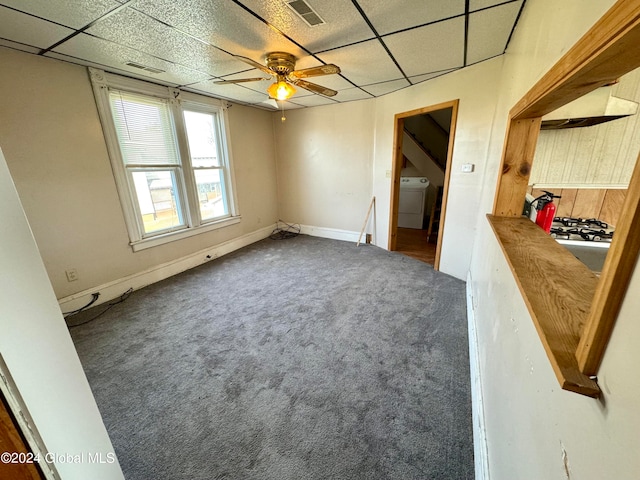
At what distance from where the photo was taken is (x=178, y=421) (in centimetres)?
146

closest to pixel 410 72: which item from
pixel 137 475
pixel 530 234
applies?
pixel 530 234

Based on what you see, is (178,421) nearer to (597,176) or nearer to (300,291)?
(300,291)

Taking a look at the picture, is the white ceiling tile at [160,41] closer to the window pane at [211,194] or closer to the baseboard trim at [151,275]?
the window pane at [211,194]

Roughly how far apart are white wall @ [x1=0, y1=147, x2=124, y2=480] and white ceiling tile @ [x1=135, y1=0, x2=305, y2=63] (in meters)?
1.46

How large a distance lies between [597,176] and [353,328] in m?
2.45

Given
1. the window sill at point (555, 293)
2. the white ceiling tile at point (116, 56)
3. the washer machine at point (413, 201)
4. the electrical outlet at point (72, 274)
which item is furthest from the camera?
the washer machine at point (413, 201)

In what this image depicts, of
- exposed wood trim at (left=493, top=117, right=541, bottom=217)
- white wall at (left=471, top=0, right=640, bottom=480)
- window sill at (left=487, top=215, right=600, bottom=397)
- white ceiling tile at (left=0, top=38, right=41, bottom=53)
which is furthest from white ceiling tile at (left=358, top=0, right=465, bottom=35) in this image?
white ceiling tile at (left=0, top=38, right=41, bottom=53)

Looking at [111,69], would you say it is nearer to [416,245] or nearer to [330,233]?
[330,233]

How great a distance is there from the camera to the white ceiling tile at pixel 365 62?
83.0 inches

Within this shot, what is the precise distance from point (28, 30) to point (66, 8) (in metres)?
0.56

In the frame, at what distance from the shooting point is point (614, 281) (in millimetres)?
406

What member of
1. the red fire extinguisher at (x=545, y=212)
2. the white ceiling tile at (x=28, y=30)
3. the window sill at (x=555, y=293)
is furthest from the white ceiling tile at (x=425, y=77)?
the white ceiling tile at (x=28, y=30)

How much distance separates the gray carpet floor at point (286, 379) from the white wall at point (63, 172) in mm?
488

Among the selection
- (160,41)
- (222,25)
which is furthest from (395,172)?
(160,41)
